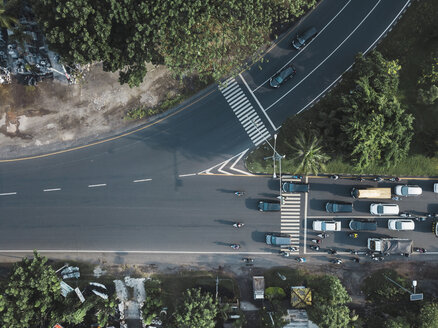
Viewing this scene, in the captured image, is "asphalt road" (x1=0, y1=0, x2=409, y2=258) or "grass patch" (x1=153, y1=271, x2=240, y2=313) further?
"grass patch" (x1=153, y1=271, x2=240, y2=313)

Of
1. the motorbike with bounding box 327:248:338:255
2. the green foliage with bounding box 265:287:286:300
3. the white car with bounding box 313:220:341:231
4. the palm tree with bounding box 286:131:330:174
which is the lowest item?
the green foliage with bounding box 265:287:286:300

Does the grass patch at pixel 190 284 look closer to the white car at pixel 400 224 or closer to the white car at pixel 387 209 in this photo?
the white car at pixel 387 209

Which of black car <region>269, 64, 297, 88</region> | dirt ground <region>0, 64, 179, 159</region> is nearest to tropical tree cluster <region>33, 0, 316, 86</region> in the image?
dirt ground <region>0, 64, 179, 159</region>

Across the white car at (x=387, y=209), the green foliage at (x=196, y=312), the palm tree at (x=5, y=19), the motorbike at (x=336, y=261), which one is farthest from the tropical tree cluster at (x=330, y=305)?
the palm tree at (x=5, y=19)

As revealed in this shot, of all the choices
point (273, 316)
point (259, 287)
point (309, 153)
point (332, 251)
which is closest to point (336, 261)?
point (332, 251)

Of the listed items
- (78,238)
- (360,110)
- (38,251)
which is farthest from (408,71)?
(38,251)

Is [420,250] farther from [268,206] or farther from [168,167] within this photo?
[168,167]

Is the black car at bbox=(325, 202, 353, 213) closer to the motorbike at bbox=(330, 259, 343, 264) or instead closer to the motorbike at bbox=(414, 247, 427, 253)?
the motorbike at bbox=(330, 259, 343, 264)
